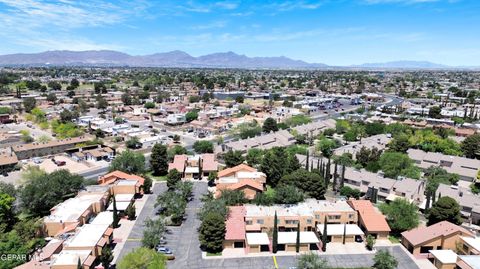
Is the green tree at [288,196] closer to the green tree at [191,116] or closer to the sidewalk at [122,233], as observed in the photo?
the sidewalk at [122,233]

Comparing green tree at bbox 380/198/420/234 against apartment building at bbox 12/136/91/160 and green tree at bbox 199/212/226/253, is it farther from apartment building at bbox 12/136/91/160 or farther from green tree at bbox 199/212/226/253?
apartment building at bbox 12/136/91/160

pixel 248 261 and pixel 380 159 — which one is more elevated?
pixel 380 159

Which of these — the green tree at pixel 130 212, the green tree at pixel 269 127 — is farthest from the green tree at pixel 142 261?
the green tree at pixel 269 127

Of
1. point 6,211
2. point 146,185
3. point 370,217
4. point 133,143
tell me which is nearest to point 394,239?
point 370,217

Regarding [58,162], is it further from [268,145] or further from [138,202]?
[268,145]

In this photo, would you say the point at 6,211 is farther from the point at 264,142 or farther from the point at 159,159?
the point at 264,142

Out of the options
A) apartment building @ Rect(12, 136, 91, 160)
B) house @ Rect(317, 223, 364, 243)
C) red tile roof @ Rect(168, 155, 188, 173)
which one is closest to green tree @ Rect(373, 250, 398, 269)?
house @ Rect(317, 223, 364, 243)

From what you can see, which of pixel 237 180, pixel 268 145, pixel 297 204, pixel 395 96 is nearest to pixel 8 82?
pixel 268 145
